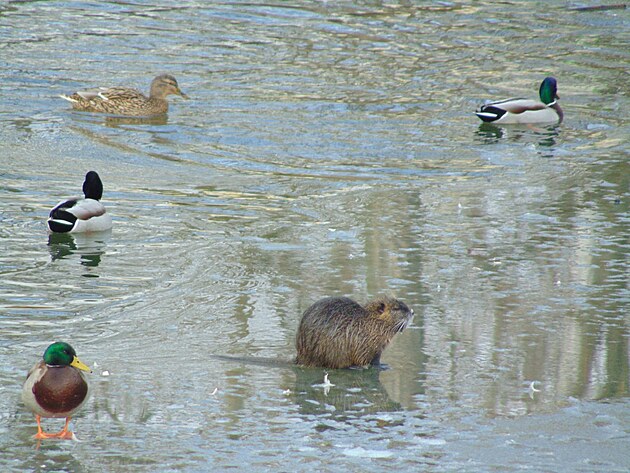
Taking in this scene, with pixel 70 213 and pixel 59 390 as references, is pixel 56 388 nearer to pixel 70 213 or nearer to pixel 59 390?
pixel 59 390

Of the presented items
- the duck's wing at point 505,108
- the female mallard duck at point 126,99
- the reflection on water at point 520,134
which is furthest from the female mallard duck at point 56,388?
the female mallard duck at point 126,99

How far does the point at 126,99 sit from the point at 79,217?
6.82 meters

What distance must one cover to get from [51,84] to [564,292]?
1182cm

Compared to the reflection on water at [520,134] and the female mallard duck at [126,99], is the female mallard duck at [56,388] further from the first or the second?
the female mallard duck at [126,99]

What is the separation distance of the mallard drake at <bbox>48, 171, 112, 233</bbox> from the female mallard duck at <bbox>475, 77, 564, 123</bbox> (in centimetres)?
713

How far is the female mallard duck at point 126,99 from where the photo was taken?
659 inches

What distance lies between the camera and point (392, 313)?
7309 millimetres

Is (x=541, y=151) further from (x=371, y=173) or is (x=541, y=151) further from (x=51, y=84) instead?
(x=51, y=84)

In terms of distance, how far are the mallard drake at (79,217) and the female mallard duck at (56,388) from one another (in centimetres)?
455

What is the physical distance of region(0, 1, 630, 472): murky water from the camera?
19.8ft

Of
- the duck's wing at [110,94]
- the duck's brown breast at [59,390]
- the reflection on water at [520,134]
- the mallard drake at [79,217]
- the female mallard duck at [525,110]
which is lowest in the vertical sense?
the duck's brown breast at [59,390]

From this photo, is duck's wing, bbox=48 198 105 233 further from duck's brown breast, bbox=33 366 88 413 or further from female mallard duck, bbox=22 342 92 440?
duck's brown breast, bbox=33 366 88 413

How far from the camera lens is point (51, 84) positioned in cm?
1820

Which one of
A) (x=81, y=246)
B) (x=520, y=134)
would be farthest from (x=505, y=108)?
(x=81, y=246)
